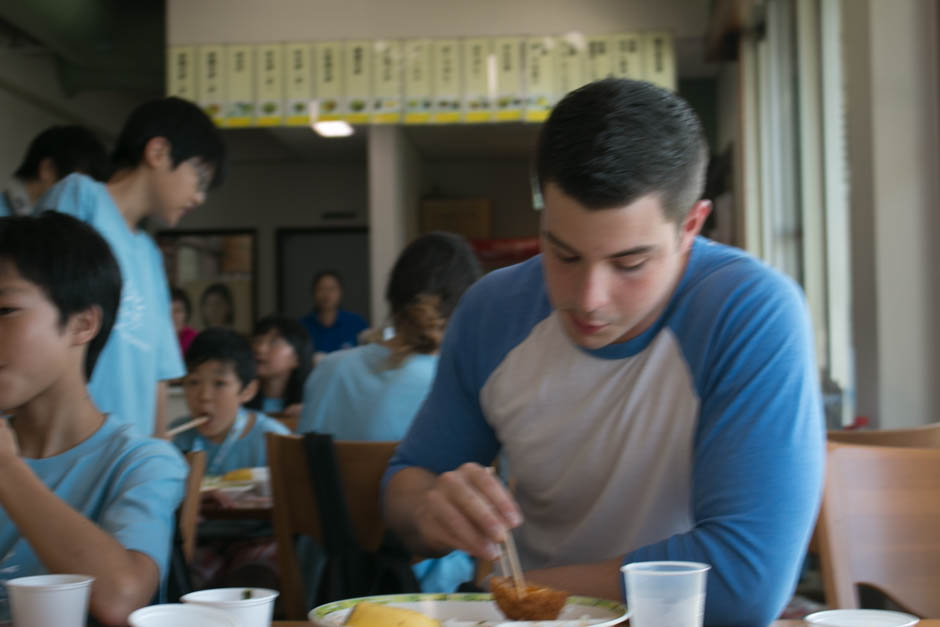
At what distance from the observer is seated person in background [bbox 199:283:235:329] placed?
28.2ft

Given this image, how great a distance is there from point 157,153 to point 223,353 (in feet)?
3.82

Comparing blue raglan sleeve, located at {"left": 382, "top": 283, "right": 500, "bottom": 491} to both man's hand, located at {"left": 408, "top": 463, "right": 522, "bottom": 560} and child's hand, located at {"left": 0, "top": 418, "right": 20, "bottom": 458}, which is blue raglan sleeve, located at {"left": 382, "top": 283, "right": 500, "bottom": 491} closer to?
man's hand, located at {"left": 408, "top": 463, "right": 522, "bottom": 560}

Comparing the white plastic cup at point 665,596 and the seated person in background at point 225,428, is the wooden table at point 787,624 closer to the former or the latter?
the white plastic cup at point 665,596

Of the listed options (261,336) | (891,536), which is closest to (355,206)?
(261,336)

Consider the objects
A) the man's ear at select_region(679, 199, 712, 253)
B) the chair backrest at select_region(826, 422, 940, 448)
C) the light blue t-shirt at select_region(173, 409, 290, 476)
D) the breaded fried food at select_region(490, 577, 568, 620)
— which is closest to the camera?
Answer: the breaded fried food at select_region(490, 577, 568, 620)

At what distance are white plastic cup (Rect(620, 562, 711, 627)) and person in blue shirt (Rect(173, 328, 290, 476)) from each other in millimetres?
2528

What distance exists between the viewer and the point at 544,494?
131cm

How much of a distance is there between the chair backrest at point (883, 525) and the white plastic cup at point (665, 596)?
0.64 meters

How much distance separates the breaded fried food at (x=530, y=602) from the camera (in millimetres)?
907

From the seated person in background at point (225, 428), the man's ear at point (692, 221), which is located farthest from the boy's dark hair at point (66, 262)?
the seated person in background at point (225, 428)

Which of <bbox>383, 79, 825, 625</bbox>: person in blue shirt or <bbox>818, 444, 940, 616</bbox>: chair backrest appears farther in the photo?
<bbox>818, 444, 940, 616</bbox>: chair backrest

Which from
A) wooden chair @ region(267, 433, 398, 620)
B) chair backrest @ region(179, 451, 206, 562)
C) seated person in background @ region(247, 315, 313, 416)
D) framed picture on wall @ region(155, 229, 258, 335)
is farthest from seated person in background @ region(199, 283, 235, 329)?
chair backrest @ region(179, 451, 206, 562)

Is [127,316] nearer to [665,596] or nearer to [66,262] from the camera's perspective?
[66,262]

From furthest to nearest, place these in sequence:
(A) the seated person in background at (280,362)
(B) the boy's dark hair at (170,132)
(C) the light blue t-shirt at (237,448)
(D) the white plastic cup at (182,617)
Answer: (A) the seated person in background at (280,362) → (C) the light blue t-shirt at (237,448) → (B) the boy's dark hair at (170,132) → (D) the white plastic cup at (182,617)
